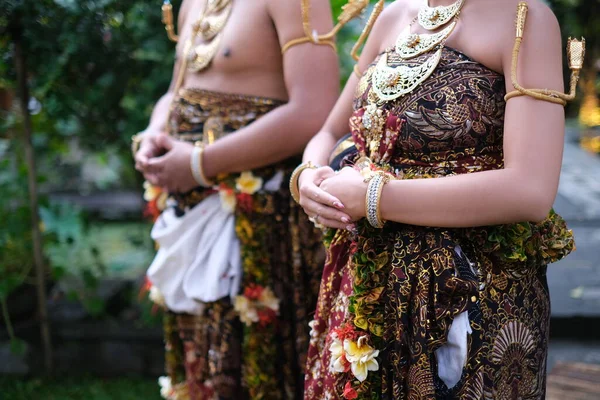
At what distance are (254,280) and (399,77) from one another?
100 centimetres

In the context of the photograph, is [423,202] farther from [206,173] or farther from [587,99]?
[587,99]

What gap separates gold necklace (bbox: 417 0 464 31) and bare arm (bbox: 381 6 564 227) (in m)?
0.18

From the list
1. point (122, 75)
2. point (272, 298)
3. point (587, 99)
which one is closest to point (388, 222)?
point (272, 298)

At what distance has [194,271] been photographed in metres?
2.15

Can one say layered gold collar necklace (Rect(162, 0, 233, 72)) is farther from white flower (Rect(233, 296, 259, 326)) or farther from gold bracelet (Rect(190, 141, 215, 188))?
white flower (Rect(233, 296, 259, 326))

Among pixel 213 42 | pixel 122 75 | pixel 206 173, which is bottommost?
pixel 206 173

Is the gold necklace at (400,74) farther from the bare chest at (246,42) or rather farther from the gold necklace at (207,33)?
the gold necklace at (207,33)

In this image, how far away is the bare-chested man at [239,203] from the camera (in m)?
2.03

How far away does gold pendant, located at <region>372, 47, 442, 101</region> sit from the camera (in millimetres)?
1380

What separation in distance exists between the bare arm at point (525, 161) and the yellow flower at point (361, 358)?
350mm

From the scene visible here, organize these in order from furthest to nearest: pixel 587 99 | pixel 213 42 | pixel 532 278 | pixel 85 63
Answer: pixel 587 99 < pixel 85 63 < pixel 213 42 < pixel 532 278

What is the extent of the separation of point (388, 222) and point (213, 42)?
0.98 metres

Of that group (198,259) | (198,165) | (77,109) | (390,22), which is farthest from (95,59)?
(390,22)

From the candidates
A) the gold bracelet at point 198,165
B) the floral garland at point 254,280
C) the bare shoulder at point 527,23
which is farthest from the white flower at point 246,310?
the bare shoulder at point 527,23
